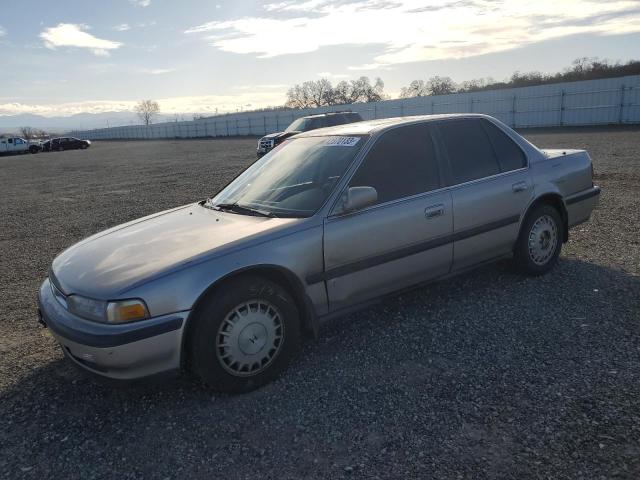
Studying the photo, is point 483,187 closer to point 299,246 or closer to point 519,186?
point 519,186

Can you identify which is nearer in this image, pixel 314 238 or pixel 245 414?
pixel 245 414

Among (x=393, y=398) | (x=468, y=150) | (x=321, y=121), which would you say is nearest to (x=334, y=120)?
(x=321, y=121)

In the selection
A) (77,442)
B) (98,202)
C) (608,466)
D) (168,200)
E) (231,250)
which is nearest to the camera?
(608,466)

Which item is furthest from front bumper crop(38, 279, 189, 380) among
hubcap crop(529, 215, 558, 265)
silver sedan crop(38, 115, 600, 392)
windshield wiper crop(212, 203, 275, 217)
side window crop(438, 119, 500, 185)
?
hubcap crop(529, 215, 558, 265)

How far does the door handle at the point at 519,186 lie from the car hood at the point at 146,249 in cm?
218

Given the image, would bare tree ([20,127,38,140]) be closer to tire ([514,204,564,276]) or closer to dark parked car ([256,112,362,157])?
dark parked car ([256,112,362,157])

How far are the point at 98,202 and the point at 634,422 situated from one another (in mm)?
11578

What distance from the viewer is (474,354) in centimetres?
344

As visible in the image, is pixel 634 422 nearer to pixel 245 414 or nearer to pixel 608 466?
pixel 608 466

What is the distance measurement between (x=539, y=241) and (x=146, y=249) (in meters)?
3.50

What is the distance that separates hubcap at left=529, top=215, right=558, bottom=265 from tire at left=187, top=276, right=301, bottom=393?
101 inches

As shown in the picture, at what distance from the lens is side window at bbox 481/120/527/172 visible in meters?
4.45

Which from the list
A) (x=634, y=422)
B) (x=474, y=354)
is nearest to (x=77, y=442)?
(x=474, y=354)

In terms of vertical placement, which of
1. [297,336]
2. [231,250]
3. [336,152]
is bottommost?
[297,336]
